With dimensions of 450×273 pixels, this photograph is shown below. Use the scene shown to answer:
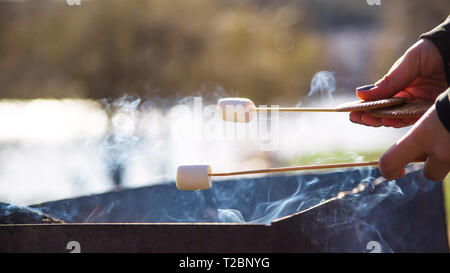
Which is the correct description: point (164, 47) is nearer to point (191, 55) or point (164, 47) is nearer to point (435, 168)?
point (191, 55)

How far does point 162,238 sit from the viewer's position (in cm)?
121

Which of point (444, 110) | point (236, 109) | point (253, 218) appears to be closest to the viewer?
point (444, 110)

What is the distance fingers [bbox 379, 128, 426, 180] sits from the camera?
37.2 inches

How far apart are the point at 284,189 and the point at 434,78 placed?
33.1 inches

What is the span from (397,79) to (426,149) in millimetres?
403

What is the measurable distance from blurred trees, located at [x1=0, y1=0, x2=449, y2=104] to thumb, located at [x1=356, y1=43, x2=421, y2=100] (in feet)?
12.3

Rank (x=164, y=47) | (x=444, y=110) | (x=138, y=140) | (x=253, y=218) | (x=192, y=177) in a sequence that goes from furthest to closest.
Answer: (x=164, y=47), (x=138, y=140), (x=253, y=218), (x=192, y=177), (x=444, y=110)

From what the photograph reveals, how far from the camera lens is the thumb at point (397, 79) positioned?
1.27m

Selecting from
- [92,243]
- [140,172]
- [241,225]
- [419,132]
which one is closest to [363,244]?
Answer: [241,225]

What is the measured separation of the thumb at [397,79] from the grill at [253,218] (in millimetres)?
348

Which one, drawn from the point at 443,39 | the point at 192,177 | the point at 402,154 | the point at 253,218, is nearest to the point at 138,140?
the point at 253,218

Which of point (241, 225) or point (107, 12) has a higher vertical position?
point (107, 12)

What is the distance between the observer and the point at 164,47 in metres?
5.21
